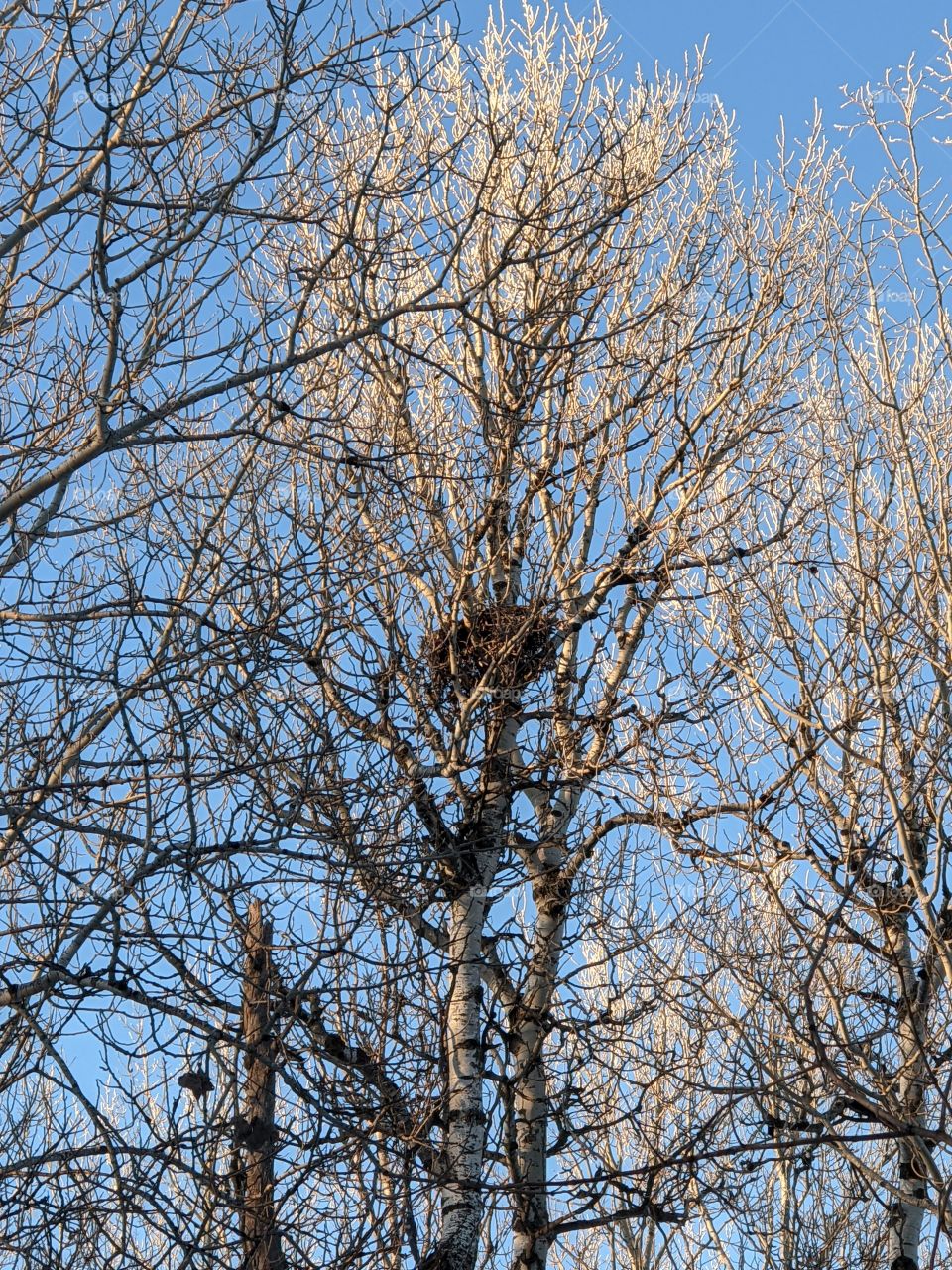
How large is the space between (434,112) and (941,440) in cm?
391

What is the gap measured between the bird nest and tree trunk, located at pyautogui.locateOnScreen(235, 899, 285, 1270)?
181 centimetres

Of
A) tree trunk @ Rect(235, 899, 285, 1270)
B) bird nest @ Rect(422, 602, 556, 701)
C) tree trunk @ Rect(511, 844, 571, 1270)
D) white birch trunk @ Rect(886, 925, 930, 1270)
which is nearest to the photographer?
tree trunk @ Rect(235, 899, 285, 1270)

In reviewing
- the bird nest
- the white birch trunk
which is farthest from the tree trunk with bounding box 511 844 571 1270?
the white birch trunk

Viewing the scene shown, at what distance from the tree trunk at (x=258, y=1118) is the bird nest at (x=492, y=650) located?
181 cm

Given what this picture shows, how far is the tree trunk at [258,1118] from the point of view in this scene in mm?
4523

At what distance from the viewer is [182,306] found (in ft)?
15.4

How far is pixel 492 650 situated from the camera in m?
6.74

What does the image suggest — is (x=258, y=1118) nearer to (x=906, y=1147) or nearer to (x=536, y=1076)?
(x=536, y=1076)

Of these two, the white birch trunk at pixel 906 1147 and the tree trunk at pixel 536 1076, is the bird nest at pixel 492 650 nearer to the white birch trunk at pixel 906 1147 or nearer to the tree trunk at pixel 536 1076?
the tree trunk at pixel 536 1076

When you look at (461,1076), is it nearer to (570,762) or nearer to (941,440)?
(570,762)

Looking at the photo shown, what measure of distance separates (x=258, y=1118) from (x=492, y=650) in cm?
256

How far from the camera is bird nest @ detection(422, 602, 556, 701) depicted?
6.75 metres

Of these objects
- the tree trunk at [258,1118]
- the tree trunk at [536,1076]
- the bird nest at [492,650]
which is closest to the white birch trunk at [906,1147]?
the tree trunk at [536,1076]

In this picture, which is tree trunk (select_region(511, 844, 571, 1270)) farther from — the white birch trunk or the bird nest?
the white birch trunk
